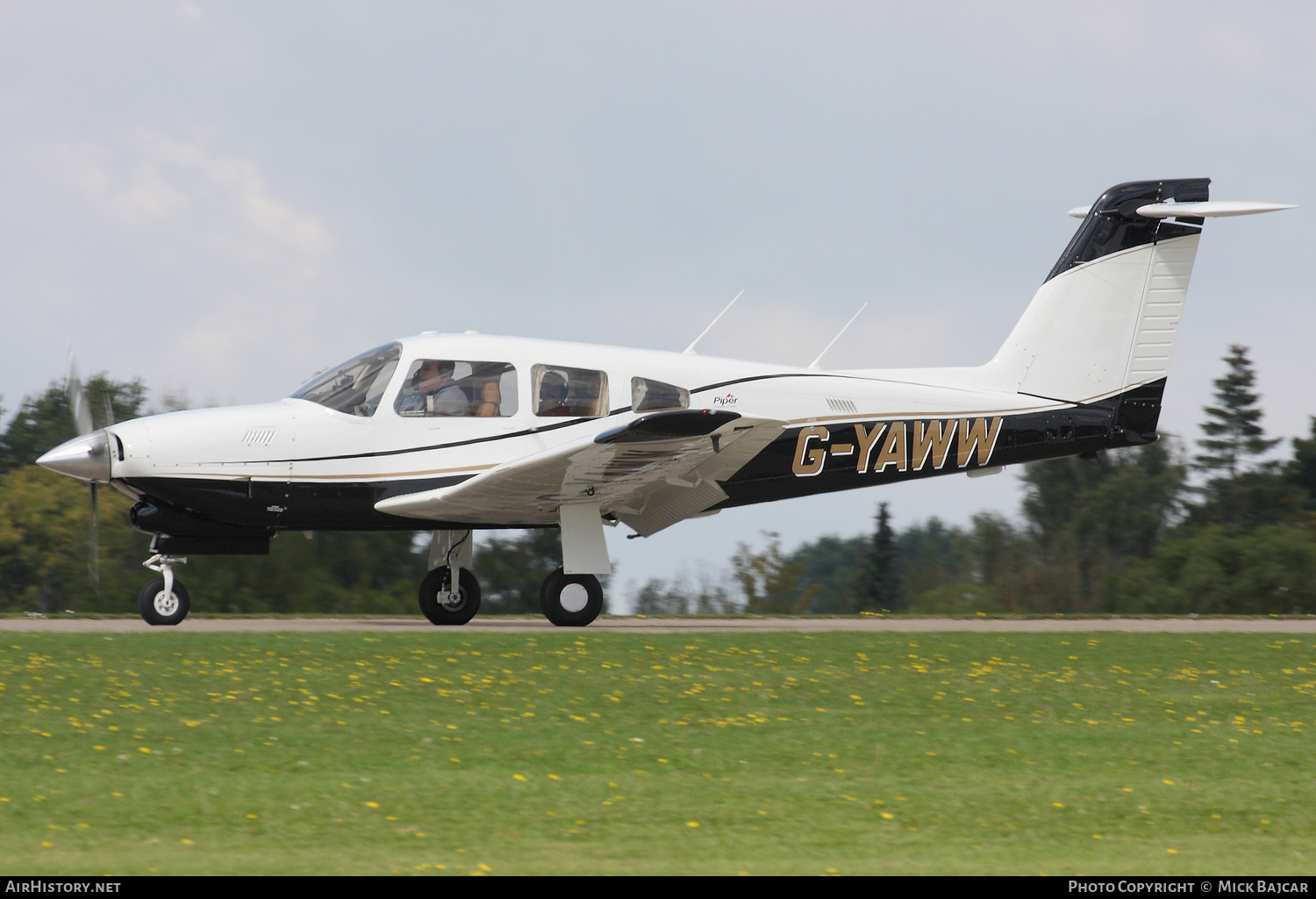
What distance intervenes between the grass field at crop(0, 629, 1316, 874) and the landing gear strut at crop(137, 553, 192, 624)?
1491mm

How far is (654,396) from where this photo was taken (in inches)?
525

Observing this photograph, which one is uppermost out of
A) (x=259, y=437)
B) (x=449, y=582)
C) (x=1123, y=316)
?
(x=1123, y=316)

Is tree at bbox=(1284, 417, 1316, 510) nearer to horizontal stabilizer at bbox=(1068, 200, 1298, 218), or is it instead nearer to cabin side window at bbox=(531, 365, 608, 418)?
horizontal stabilizer at bbox=(1068, 200, 1298, 218)

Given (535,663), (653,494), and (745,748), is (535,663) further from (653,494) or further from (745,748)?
(653,494)

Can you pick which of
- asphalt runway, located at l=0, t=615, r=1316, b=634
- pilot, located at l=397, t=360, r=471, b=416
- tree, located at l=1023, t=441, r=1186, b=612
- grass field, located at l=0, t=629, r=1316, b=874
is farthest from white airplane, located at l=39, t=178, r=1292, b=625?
tree, located at l=1023, t=441, r=1186, b=612

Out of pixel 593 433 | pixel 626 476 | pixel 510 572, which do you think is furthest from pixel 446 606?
pixel 510 572

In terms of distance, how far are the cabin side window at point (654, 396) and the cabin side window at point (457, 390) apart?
1213 millimetres

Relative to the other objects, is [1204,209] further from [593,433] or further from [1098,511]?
[1098,511]

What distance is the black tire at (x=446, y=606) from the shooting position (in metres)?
14.1

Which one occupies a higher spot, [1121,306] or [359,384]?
[1121,306]

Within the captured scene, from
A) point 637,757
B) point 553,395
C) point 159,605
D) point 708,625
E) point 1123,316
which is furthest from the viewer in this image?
point 1123,316

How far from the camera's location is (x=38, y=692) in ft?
29.5

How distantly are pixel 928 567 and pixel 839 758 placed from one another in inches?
1364

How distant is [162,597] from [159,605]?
3.2 inches
